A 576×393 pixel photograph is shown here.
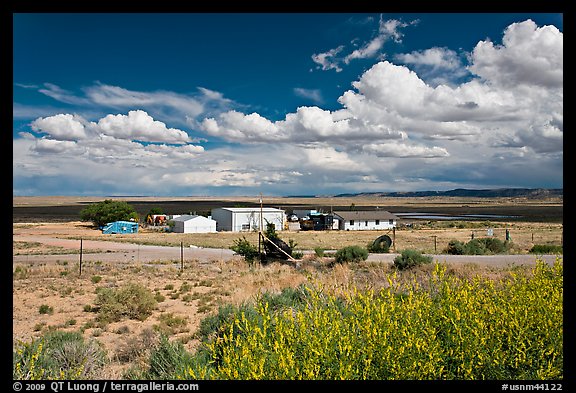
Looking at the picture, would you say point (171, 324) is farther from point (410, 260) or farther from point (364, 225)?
point (364, 225)

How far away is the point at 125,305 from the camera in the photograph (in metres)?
13.6

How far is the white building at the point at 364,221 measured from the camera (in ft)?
232

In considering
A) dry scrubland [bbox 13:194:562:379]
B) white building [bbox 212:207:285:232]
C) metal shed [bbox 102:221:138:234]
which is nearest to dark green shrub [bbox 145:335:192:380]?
dry scrubland [bbox 13:194:562:379]

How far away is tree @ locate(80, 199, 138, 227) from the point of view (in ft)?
240

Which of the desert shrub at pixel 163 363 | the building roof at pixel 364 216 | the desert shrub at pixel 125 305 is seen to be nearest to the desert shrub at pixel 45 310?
the desert shrub at pixel 125 305

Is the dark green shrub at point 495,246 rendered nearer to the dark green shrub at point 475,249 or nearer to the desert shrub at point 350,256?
the dark green shrub at point 475,249

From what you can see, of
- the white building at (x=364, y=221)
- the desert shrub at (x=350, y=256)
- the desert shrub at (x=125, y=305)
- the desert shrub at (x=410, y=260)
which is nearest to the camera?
the desert shrub at (x=125, y=305)

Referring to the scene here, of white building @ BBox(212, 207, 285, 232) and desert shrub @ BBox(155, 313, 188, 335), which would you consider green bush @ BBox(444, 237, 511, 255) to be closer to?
desert shrub @ BBox(155, 313, 188, 335)

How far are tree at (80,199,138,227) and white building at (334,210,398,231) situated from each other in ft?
121

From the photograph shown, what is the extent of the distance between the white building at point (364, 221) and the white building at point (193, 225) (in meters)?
21.8

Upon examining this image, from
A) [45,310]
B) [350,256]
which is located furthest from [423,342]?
[350,256]

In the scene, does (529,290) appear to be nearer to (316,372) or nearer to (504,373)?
(504,373)

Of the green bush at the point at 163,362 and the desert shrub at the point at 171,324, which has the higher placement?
the green bush at the point at 163,362
